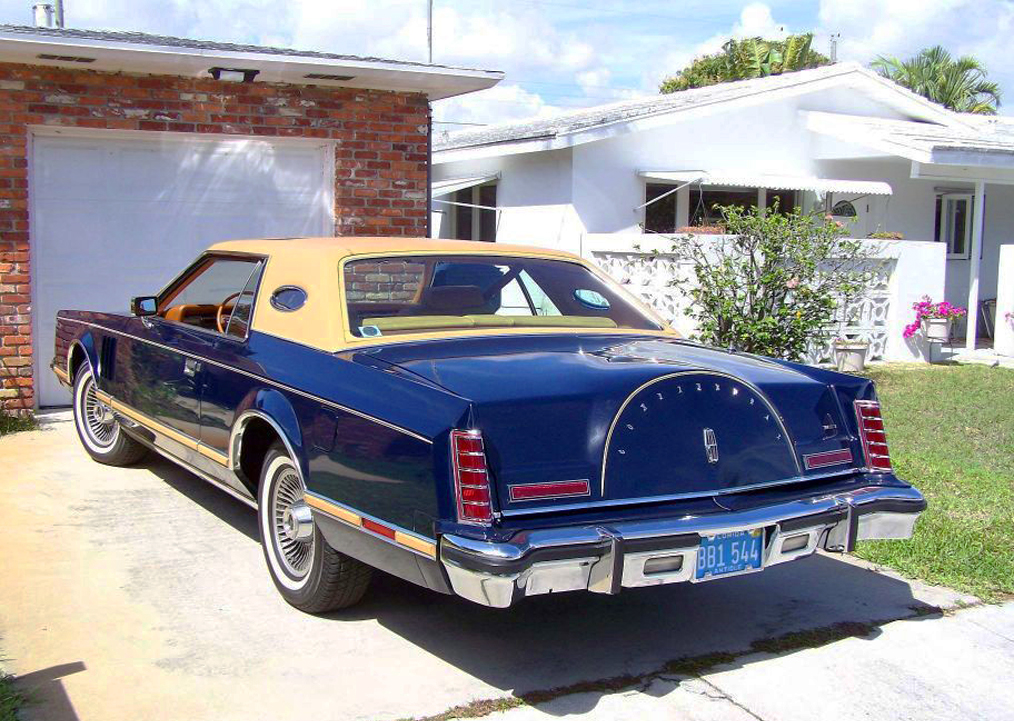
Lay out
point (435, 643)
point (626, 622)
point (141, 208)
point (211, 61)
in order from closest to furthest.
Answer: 1. point (435, 643)
2. point (626, 622)
3. point (211, 61)
4. point (141, 208)

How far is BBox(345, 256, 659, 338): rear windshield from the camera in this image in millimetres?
4918

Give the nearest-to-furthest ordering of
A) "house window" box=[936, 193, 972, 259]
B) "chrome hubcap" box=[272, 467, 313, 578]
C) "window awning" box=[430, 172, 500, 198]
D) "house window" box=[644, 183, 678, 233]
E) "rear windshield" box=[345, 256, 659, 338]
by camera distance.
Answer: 1. "chrome hubcap" box=[272, 467, 313, 578]
2. "rear windshield" box=[345, 256, 659, 338]
3. "house window" box=[644, 183, 678, 233]
4. "window awning" box=[430, 172, 500, 198]
5. "house window" box=[936, 193, 972, 259]

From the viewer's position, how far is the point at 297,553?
471cm

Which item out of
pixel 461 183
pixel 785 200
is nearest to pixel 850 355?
pixel 785 200

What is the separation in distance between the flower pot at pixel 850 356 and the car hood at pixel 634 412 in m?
8.10

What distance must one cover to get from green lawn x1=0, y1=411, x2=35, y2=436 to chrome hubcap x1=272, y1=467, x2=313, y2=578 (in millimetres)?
4431

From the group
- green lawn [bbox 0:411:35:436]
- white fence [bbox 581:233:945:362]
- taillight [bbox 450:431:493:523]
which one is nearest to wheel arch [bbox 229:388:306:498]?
taillight [bbox 450:431:493:523]

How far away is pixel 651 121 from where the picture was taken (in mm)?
14234

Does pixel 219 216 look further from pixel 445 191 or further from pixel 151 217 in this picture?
pixel 445 191

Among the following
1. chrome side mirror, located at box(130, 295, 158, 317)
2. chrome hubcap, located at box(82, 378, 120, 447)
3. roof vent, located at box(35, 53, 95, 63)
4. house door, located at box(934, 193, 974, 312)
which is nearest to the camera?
chrome side mirror, located at box(130, 295, 158, 317)

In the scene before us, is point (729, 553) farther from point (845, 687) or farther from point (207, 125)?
point (207, 125)

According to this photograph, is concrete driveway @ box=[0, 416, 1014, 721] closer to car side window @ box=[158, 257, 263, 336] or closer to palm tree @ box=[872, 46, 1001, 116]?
car side window @ box=[158, 257, 263, 336]

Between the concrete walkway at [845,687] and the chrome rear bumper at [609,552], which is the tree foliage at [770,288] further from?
the chrome rear bumper at [609,552]

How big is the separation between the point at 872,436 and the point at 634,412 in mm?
1241
